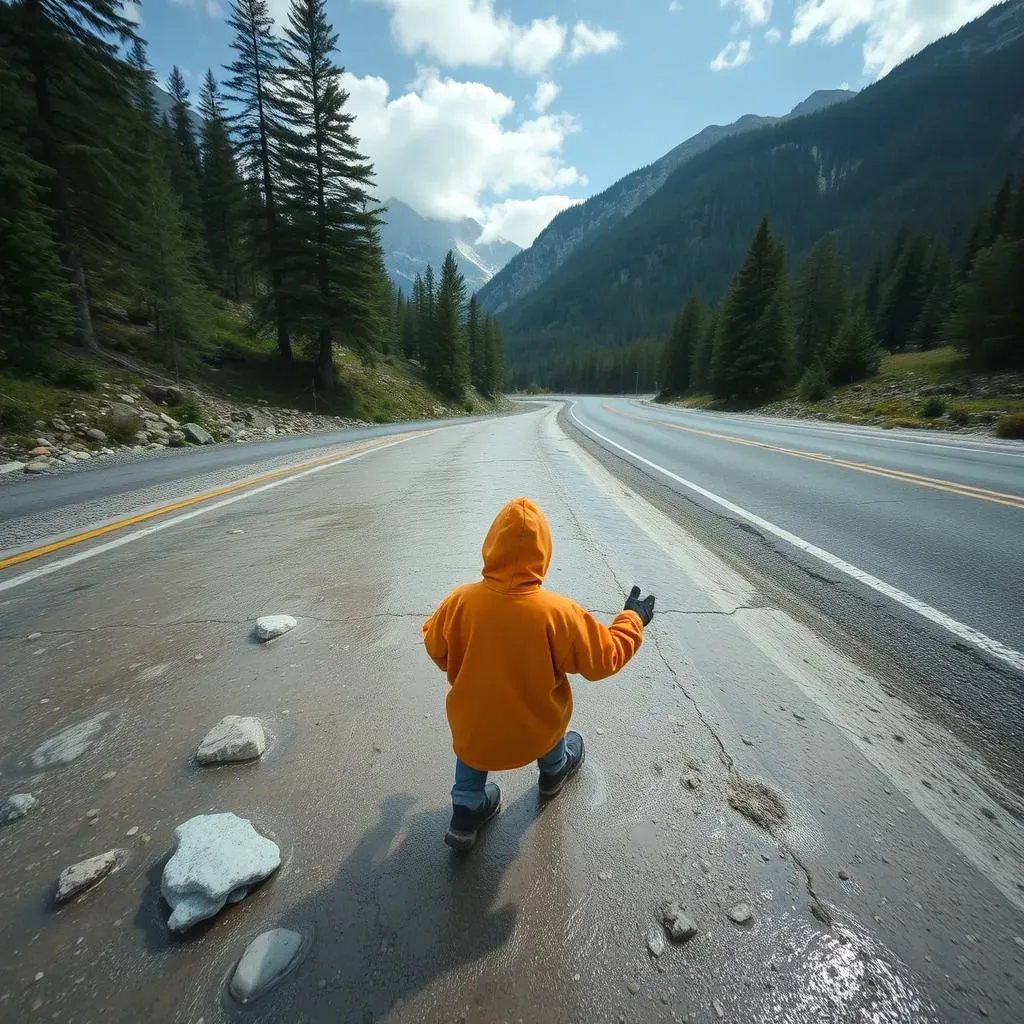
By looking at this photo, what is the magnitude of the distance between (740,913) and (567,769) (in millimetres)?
698

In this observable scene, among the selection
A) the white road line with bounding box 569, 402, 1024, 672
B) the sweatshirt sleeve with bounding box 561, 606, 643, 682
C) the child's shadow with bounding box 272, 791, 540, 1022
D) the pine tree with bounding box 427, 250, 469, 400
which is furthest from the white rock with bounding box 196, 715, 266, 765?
the pine tree with bounding box 427, 250, 469, 400

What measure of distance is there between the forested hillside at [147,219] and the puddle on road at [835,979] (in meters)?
14.1

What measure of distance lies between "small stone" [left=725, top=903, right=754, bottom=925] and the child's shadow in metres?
0.63

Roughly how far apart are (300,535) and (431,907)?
4037mm

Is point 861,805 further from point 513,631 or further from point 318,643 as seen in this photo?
point 318,643

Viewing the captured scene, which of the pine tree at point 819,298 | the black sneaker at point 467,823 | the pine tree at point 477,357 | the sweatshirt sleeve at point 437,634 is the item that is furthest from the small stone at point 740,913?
the pine tree at point 477,357

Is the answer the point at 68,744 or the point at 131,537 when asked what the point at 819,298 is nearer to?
the point at 131,537

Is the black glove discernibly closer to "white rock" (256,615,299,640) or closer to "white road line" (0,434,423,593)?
"white rock" (256,615,299,640)

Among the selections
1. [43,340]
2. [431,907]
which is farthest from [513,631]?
[43,340]

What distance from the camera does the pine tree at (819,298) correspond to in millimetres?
40844

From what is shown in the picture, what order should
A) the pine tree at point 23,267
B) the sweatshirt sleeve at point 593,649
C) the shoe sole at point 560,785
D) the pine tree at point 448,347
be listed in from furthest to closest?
the pine tree at point 448,347
the pine tree at point 23,267
the shoe sole at point 560,785
the sweatshirt sleeve at point 593,649

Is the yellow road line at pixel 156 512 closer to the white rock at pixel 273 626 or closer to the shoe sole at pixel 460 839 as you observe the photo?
the white rock at pixel 273 626

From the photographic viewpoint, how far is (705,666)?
8.41 ft

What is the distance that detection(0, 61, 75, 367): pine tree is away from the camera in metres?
10.7
